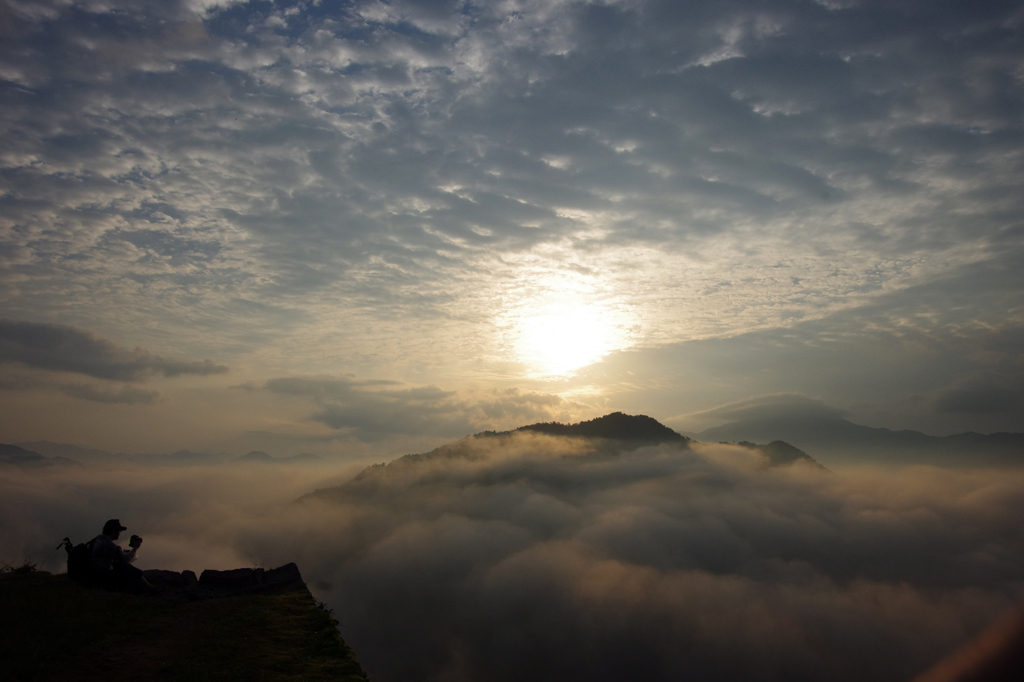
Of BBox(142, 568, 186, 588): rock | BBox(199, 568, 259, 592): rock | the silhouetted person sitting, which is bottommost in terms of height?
BBox(199, 568, 259, 592): rock

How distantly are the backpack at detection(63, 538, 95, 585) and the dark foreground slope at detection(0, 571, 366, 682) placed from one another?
60 centimetres

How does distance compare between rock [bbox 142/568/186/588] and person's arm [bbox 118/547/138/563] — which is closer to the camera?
person's arm [bbox 118/547/138/563]

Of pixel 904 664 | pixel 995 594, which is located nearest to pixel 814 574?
pixel 904 664

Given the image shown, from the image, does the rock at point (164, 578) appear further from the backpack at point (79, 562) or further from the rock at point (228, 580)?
→ the backpack at point (79, 562)

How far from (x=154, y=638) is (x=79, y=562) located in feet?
34.5

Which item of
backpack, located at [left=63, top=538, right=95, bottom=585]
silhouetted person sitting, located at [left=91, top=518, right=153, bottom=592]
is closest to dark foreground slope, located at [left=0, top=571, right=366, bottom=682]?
backpack, located at [left=63, top=538, right=95, bottom=585]

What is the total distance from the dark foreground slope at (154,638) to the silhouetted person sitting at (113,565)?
1268 mm

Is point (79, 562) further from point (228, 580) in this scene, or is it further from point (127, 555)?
point (228, 580)

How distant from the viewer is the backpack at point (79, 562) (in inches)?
1041

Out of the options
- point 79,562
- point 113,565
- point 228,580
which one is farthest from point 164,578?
point 79,562

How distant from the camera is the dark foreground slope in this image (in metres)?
16.5

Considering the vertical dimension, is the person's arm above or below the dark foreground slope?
above

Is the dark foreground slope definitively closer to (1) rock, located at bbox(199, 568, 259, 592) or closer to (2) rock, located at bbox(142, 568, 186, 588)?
(1) rock, located at bbox(199, 568, 259, 592)

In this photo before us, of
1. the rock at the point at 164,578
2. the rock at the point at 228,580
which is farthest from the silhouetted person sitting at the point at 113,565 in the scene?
the rock at the point at 228,580
